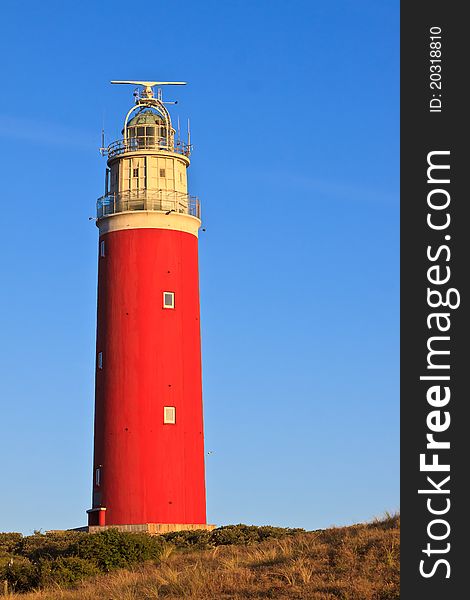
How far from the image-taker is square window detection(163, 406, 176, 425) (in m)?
49.1

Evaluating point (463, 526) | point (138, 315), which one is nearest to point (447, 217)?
point (463, 526)

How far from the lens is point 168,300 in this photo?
50312mm

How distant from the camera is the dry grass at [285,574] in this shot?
2422 centimetres

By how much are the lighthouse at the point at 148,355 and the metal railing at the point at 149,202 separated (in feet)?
0.17

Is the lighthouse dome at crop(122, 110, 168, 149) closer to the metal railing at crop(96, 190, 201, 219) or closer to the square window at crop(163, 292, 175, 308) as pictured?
the metal railing at crop(96, 190, 201, 219)

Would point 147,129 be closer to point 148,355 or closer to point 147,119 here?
point 147,119

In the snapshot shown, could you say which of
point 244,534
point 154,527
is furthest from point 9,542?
point 244,534

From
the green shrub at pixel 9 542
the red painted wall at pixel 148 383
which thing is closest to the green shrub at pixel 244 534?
the red painted wall at pixel 148 383

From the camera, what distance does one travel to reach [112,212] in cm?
5216

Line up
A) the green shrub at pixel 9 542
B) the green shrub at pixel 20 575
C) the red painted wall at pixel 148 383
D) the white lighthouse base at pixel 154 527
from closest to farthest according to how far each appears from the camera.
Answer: the green shrub at pixel 20 575 → the green shrub at pixel 9 542 → the white lighthouse base at pixel 154 527 → the red painted wall at pixel 148 383

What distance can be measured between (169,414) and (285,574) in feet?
78.6

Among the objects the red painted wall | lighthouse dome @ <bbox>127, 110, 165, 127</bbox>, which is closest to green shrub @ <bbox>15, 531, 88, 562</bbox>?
the red painted wall

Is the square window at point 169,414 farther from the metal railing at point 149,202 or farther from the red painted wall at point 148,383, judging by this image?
the metal railing at point 149,202

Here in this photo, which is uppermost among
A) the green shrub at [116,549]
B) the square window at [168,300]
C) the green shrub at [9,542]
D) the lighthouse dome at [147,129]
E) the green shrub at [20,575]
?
the lighthouse dome at [147,129]
